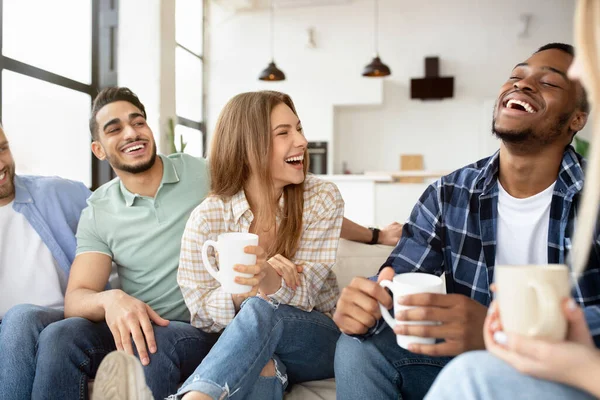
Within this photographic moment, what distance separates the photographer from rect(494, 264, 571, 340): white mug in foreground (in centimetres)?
63

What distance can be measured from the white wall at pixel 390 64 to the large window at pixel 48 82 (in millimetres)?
3008

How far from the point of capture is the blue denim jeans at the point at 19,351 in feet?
4.72

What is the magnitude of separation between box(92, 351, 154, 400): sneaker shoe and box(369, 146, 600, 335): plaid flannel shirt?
2.32 feet

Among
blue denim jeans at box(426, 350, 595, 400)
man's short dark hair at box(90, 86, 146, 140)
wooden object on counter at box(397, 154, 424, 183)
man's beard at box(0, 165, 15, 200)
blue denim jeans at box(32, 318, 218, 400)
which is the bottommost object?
blue denim jeans at box(32, 318, 218, 400)

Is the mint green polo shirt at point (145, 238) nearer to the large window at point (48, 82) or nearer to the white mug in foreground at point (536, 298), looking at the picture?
the white mug in foreground at point (536, 298)

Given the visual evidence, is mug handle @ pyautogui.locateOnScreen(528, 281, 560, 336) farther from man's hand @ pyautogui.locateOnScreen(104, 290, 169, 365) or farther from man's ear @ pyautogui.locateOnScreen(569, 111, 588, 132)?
man's hand @ pyautogui.locateOnScreen(104, 290, 169, 365)

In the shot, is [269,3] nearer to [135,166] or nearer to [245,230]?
[135,166]

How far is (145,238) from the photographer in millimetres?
1812

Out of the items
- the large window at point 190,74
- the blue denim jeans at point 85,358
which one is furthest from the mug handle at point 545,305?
the large window at point 190,74

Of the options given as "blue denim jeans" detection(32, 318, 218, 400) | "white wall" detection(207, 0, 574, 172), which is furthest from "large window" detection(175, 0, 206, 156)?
"blue denim jeans" detection(32, 318, 218, 400)

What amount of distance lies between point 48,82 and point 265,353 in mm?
3467

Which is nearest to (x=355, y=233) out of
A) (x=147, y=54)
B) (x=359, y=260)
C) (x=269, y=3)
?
(x=359, y=260)

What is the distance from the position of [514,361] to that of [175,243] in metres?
1.37

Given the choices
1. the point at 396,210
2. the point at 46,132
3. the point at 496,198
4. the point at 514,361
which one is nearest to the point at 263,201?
the point at 496,198
